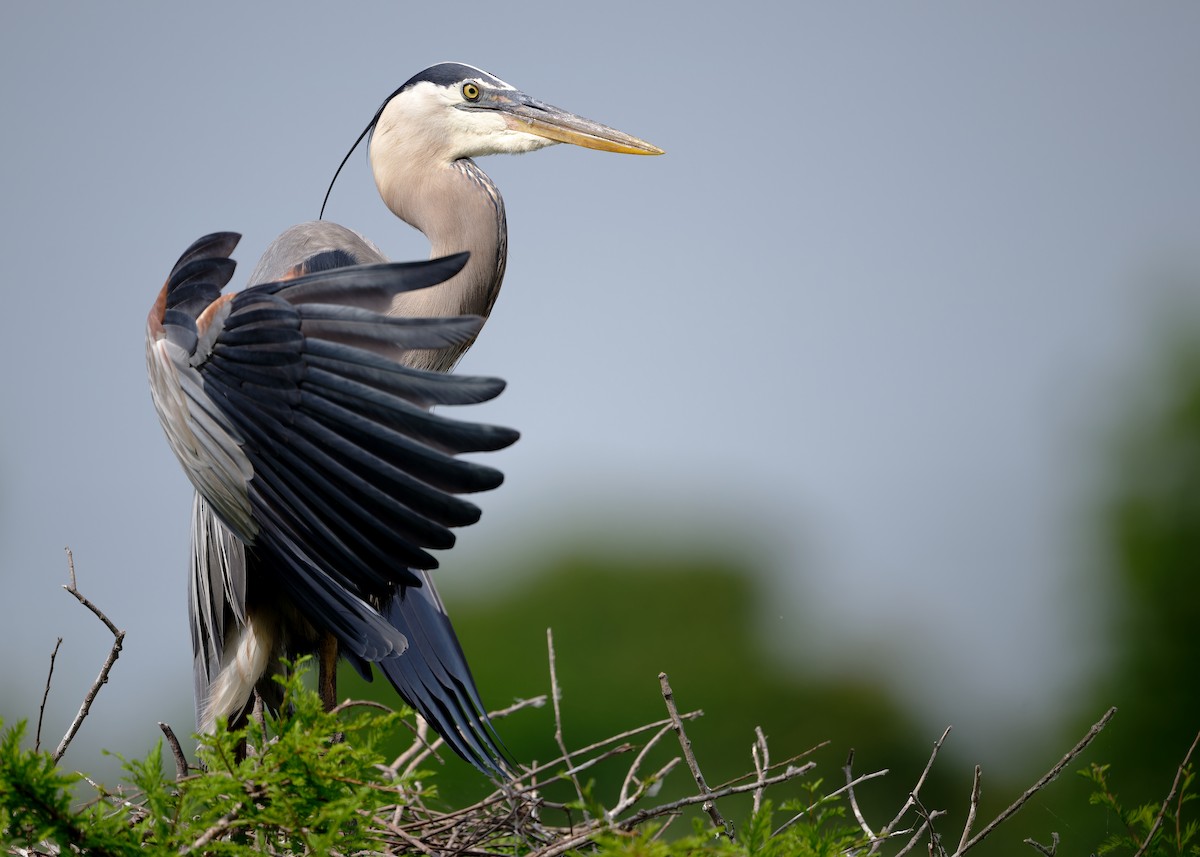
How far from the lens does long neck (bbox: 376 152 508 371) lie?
3.39 metres

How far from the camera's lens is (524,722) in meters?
14.8

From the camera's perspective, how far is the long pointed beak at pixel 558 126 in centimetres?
367

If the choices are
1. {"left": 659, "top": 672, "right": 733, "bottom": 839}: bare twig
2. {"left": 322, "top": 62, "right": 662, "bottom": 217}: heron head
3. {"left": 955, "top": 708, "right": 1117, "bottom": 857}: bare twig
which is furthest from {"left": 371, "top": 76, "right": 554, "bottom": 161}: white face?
{"left": 955, "top": 708, "right": 1117, "bottom": 857}: bare twig

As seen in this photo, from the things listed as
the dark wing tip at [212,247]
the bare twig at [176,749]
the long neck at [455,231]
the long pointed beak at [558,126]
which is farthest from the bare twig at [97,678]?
the long pointed beak at [558,126]

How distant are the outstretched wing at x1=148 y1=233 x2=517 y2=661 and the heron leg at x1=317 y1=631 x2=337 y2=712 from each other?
1.96 ft

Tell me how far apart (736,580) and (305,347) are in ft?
60.6

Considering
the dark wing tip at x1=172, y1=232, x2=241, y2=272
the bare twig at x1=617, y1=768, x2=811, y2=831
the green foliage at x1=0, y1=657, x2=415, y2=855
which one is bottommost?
the bare twig at x1=617, y1=768, x2=811, y2=831

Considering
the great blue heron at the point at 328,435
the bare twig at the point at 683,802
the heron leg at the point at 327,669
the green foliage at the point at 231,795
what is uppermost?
the great blue heron at the point at 328,435

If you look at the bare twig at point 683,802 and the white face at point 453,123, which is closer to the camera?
the bare twig at point 683,802

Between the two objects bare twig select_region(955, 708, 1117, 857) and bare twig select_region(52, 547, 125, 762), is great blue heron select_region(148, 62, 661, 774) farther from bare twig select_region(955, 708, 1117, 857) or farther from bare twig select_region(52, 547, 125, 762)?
bare twig select_region(955, 708, 1117, 857)

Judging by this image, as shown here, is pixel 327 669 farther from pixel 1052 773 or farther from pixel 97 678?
pixel 1052 773

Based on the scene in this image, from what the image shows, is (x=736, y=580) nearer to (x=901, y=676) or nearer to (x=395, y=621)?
(x=901, y=676)

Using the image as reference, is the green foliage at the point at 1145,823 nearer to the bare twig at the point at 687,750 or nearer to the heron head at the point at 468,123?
the bare twig at the point at 687,750

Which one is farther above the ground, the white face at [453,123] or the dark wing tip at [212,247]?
the white face at [453,123]
